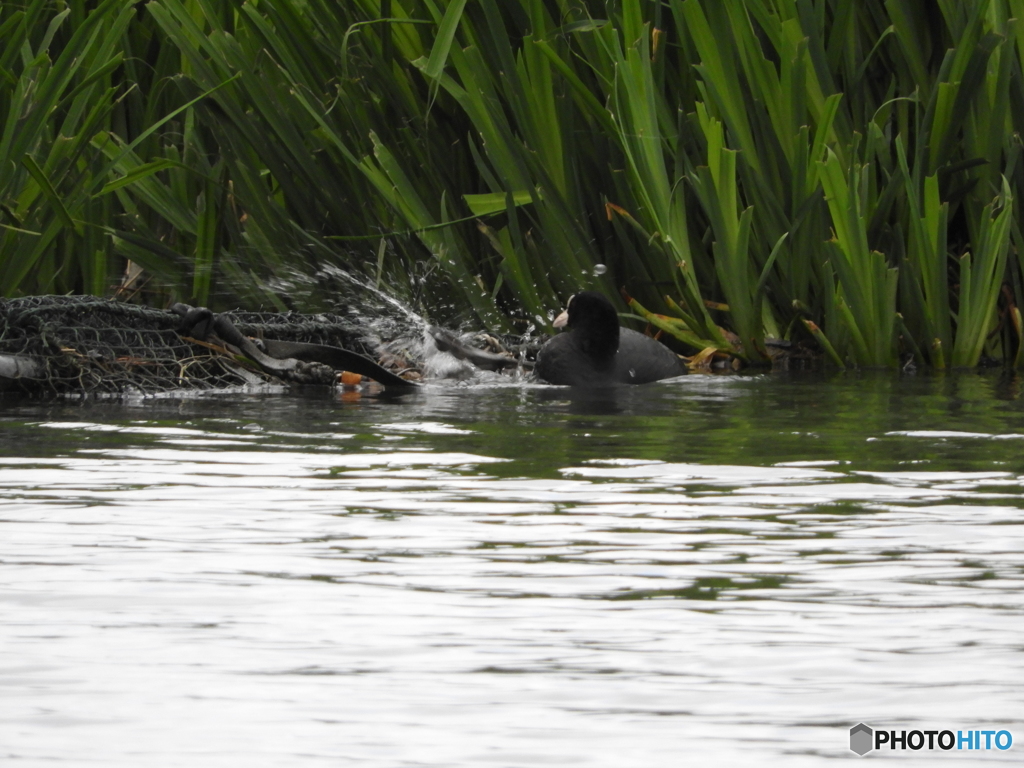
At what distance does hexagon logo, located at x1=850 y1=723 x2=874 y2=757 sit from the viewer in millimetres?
1462

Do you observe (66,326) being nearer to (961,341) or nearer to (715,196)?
(715,196)

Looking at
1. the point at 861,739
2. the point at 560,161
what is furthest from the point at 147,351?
the point at 861,739

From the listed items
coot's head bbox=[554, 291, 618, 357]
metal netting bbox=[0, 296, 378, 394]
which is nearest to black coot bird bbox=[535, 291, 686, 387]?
coot's head bbox=[554, 291, 618, 357]

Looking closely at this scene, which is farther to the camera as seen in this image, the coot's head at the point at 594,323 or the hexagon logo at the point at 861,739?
the coot's head at the point at 594,323

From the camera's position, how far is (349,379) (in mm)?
5762

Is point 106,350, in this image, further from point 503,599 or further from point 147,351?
point 503,599

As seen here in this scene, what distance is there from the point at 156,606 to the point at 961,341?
4.66 m

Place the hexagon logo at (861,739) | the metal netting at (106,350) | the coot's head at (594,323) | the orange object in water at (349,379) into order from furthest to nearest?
the coot's head at (594,323), the orange object in water at (349,379), the metal netting at (106,350), the hexagon logo at (861,739)

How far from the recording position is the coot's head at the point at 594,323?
5871mm

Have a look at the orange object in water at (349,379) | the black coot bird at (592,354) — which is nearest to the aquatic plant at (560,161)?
the black coot bird at (592,354)

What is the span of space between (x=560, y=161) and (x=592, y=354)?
973mm

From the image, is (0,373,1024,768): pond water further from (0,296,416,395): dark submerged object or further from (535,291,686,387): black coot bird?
(535,291,686,387): black coot bird

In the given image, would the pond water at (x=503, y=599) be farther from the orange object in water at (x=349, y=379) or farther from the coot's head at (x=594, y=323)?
the coot's head at (x=594, y=323)

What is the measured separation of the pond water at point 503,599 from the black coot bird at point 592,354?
6.65 ft
